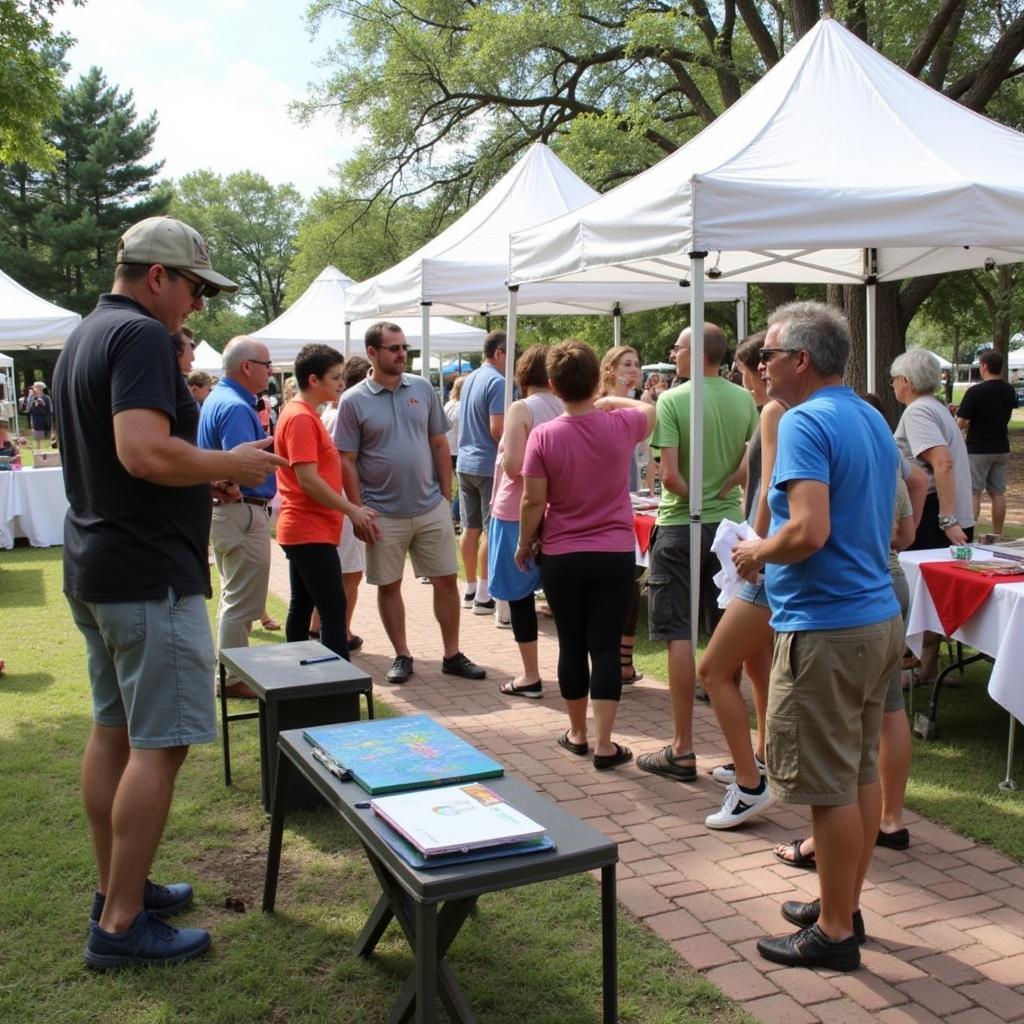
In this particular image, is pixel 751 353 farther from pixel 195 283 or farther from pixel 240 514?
pixel 240 514

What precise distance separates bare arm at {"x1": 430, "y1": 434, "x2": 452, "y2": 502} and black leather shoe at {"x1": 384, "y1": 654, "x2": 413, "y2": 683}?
99 centimetres

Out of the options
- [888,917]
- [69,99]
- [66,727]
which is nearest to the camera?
[888,917]

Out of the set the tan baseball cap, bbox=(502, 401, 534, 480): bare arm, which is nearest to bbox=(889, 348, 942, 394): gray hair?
bbox=(502, 401, 534, 480): bare arm

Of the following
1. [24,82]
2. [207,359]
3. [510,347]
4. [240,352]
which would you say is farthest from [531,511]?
[207,359]

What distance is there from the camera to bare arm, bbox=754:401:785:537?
11.8ft

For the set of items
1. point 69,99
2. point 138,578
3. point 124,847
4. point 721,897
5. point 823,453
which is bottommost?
point 721,897

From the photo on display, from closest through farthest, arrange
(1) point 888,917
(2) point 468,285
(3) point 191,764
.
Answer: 1. (1) point 888,917
2. (3) point 191,764
3. (2) point 468,285

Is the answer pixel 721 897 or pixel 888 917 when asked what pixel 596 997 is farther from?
pixel 888 917

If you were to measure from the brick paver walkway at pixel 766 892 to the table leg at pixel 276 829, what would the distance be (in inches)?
45.6

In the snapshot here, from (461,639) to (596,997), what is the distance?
4523 millimetres

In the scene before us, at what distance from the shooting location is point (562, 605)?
457 centimetres

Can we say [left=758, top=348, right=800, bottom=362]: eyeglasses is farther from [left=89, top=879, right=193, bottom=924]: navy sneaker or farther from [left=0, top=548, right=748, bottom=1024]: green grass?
[left=89, top=879, right=193, bottom=924]: navy sneaker

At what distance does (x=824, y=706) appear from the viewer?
9.20 feet

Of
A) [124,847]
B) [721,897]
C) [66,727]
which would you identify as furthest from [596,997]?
[66,727]
